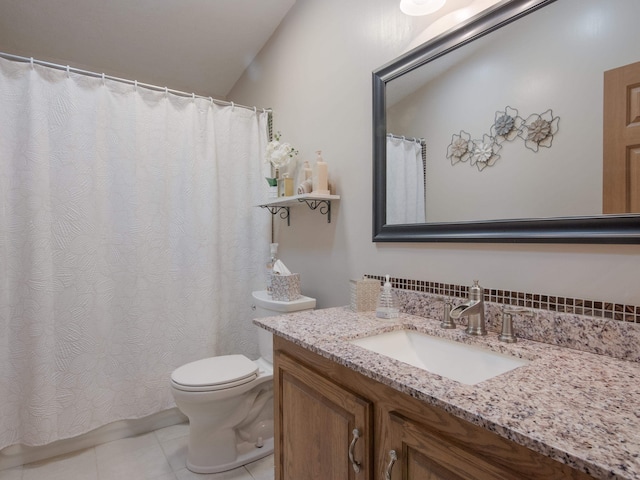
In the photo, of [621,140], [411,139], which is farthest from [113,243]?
[621,140]

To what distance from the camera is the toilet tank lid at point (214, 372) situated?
172 centimetres

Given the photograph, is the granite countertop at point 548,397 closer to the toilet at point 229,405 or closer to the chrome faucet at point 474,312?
the chrome faucet at point 474,312

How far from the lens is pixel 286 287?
1956mm

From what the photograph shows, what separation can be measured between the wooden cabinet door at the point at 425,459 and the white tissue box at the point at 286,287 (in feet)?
3.74

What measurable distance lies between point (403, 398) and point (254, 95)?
2560 millimetres

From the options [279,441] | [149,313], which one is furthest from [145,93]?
[279,441]

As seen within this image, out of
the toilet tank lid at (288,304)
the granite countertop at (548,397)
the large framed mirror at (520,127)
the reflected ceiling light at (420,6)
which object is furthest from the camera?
the toilet tank lid at (288,304)

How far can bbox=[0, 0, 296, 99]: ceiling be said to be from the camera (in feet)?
7.33

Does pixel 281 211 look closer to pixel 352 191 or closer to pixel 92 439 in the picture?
pixel 352 191

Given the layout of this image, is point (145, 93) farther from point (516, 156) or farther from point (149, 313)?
point (516, 156)

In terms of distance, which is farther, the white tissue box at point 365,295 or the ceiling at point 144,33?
the ceiling at point 144,33

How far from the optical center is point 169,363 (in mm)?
2166

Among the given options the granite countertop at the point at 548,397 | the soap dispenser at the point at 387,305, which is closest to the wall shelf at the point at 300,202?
the soap dispenser at the point at 387,305

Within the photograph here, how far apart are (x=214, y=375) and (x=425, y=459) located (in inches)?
49.8
